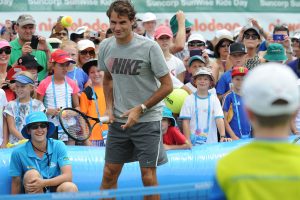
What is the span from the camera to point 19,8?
12.3 m

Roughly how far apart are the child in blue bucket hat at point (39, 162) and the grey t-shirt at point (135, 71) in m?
1.02

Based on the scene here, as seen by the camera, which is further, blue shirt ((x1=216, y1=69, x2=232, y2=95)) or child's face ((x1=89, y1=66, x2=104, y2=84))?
blue shirt ((x1=216, y1=69, x2=232, y2=95))

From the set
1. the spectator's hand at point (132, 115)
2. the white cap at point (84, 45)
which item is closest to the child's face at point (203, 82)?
the white cap at point (84, 45)

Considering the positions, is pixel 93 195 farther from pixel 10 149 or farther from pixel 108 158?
pixel 10 149

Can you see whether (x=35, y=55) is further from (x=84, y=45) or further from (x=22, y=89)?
(x=22, y=89)

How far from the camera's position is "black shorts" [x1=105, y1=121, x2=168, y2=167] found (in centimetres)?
662

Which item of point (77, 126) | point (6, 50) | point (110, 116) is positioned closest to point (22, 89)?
point (6, 50)

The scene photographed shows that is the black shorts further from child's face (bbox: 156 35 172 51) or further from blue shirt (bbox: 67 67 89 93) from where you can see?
child's face (bbox: 156 35 172 51)

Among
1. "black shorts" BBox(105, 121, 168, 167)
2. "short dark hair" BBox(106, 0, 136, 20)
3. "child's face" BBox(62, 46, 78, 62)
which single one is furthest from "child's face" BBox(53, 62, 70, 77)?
"short dark hair" BBox(106, 0, 136, 20)

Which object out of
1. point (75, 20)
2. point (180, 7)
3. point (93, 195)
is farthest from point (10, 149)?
point (180, 7)

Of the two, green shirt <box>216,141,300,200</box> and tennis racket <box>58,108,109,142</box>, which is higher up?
green shirt <box>216,141,300,200</box>

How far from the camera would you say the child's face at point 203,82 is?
9484 millimetres

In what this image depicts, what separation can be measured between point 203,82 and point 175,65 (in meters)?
1.03

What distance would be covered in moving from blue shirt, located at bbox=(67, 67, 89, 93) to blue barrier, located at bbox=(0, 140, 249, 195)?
5.99ft
